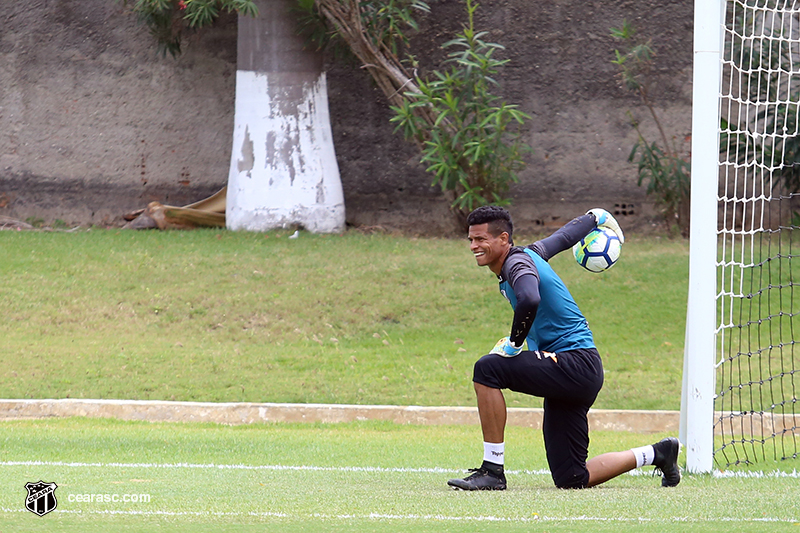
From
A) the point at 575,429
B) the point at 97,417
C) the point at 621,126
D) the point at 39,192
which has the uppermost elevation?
the point at 621,126

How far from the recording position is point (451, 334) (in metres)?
11.0

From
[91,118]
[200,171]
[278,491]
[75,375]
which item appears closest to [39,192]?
[91,118]

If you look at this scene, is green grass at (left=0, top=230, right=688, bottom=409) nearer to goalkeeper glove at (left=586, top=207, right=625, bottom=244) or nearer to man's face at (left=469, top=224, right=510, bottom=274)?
goalkeeper glove at (left=586, top=207, right=625, bottom=244)

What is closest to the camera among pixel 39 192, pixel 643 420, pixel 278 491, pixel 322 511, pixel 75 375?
pixel 322 511

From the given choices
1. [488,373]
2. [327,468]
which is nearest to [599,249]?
[488,373]

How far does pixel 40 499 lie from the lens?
14.9 feet

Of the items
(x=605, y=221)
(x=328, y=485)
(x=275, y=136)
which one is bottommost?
(x=328, y=485)

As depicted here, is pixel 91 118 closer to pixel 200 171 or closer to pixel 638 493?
pixel 200 171

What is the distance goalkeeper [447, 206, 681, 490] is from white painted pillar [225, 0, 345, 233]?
9448mm

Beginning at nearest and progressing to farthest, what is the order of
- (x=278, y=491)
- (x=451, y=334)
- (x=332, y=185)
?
(x=278, y=491) → (x=451, y=334) → (x=332, y=185)

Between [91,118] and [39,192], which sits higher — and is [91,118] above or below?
above

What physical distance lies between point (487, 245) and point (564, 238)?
0.64 m

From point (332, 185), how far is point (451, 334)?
15.4 feet

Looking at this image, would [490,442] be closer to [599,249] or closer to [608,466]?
[608,466]
